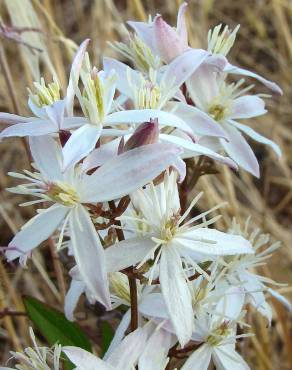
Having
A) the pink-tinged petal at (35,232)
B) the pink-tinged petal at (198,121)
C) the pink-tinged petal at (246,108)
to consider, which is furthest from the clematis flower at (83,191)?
the pink-tinged petal at (246,108)

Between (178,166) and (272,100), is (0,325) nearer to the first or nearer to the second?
(178,166)

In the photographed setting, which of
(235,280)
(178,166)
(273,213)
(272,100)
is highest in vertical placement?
(178,166)

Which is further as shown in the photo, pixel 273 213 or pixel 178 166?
pixel 273 213

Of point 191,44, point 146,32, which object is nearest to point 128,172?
point 146,32

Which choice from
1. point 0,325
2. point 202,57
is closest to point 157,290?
point 202,57

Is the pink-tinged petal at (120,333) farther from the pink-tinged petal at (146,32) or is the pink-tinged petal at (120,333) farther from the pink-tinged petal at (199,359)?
the pink-tinged petal at (146,32)

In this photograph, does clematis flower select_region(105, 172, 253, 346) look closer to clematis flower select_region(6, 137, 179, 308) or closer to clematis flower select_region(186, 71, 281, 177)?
clematis flower select_region(6, 137, 179, 308)

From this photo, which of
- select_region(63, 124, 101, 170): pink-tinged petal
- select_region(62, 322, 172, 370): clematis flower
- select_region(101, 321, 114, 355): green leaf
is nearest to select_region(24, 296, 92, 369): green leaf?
select_region(101, 321, 114, 355): green leaf
